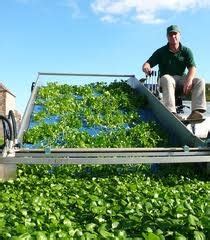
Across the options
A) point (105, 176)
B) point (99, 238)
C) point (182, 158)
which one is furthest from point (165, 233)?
point (105, 176)

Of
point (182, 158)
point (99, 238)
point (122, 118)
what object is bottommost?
point (99, 238)

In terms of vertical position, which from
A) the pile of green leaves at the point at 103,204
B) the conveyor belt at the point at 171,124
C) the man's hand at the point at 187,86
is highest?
the man's hand at the point at 187,86

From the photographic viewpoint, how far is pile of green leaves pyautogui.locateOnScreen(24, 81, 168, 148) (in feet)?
31.6

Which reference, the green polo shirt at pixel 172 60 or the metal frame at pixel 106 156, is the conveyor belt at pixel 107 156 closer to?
the metal frame at pixel 106 156

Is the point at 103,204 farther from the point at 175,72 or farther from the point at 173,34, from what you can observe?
the point at 175,72

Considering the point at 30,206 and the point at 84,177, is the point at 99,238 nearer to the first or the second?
the point at 30,206

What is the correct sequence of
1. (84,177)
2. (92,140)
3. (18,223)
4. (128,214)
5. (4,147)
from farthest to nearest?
(92,140) → (84,177) → (4,147) → (128,214) → (18,223)

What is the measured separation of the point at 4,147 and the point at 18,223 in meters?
2.92

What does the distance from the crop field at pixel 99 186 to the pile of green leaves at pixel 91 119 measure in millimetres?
17

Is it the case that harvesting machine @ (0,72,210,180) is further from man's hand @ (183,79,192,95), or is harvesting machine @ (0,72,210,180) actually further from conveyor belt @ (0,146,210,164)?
man's hand @ (183,79,192,95)

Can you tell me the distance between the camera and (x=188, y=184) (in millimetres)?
7809

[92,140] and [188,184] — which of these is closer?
[188,184]

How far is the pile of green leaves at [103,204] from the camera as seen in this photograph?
4340mm

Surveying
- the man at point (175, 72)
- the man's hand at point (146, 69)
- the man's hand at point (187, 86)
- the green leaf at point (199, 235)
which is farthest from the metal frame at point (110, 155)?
the green leaf at point (199, 235)
